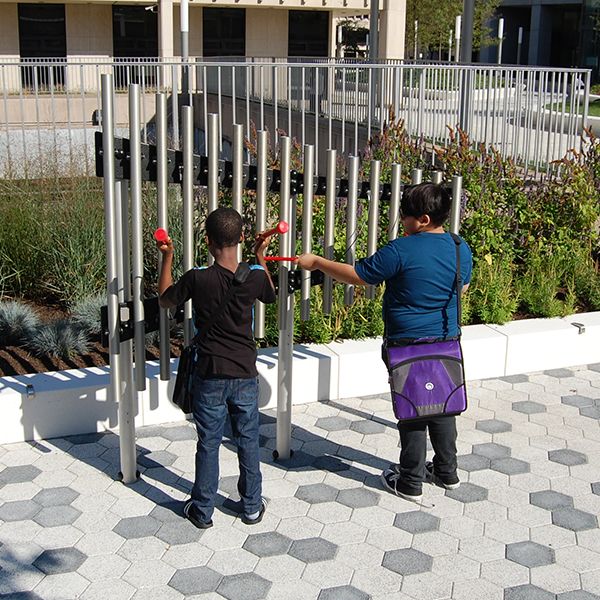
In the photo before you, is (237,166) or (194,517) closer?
(194,517)

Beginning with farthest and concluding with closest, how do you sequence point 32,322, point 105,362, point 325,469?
1. point 32,322
2. point 105,362
3. point 325,469

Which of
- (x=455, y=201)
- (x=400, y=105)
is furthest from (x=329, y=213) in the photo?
(x=400, y=105)

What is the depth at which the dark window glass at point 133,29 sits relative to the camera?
35344 millimetres

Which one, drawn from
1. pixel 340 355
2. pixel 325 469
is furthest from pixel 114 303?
pixel 340 355

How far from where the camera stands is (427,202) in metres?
4.63

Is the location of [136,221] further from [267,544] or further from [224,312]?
[267,544]

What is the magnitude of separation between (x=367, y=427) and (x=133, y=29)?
3235 cm

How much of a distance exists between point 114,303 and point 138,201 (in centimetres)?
55

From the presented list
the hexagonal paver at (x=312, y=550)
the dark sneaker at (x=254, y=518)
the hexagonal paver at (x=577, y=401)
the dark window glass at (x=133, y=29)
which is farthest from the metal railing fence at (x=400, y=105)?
the dark window glass at (x=133, y=29)

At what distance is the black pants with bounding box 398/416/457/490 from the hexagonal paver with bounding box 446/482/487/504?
0.52 feet

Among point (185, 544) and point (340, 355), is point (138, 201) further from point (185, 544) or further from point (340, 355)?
point (340, 355)

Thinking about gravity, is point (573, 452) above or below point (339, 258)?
below

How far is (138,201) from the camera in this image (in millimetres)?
4820

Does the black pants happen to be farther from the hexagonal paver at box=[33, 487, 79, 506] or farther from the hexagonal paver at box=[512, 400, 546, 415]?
the hexagonal paver at box=[33, 487, 79, 506]
